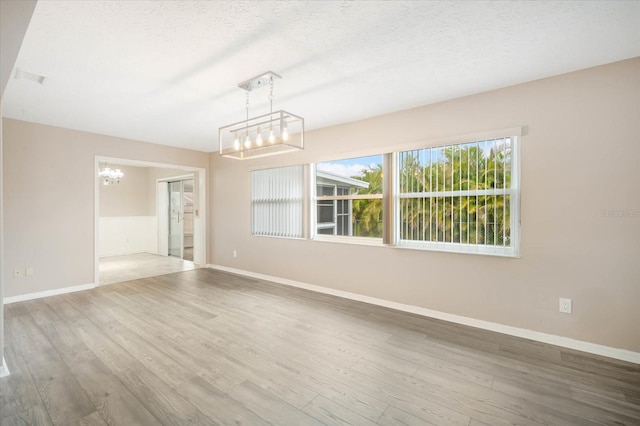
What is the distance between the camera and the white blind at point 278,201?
4805mm

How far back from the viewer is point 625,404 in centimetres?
192

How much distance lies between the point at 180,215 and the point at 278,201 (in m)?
4.02

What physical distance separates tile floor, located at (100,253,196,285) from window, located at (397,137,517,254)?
4.99m

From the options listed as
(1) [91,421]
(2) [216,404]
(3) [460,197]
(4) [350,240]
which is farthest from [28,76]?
(3) [460,197]

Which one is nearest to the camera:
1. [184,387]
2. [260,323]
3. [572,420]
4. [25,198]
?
[572,420]

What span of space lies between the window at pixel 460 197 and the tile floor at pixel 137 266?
4987mm

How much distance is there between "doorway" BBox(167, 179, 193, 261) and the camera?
7652 millimetres

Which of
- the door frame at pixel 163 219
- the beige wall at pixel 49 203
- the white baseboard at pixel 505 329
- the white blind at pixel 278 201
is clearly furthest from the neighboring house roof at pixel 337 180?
the door frame at pixel 163 219

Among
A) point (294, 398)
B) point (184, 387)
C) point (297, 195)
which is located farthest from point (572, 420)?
point (297, 195)

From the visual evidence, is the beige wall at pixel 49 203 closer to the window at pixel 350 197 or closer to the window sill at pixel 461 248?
the window at pixel 350 197

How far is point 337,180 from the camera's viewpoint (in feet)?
14.8

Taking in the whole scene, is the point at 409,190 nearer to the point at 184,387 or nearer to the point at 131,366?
the point at 184,387

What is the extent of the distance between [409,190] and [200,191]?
15.5ft

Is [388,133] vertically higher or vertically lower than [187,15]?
lower
